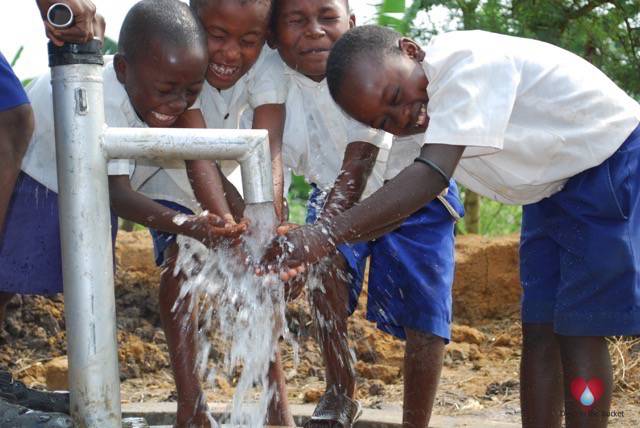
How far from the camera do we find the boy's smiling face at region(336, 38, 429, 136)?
7.63ft

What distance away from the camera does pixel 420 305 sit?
281 centimetres

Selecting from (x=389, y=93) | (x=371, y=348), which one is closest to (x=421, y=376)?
(x=389, y=93)

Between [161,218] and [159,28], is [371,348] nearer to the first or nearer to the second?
[161,218]

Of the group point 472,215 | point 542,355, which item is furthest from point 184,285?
point 472,215

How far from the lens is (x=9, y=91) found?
2.54 meters

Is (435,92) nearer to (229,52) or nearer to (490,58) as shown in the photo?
(490,58)

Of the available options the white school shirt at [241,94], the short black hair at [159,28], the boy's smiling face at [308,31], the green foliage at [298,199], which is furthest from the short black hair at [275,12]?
the green foliage at [298,199]

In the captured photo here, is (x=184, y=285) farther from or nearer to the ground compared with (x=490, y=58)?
nearer to the ground

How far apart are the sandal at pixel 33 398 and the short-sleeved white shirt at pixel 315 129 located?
112 centimetres

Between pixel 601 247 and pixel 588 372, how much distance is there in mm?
309

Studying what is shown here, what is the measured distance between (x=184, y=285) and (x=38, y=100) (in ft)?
2.16

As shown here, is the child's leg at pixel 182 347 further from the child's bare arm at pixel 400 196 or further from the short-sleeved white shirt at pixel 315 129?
the child's bare arm at pixel 400 196

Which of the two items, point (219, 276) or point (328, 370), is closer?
point (219, 276)

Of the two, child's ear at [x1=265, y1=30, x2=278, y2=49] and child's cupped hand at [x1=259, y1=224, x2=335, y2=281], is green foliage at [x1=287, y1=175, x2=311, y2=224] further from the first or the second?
child's cupped hand at [x1=259, y1=224, x2=335, y2=281]
